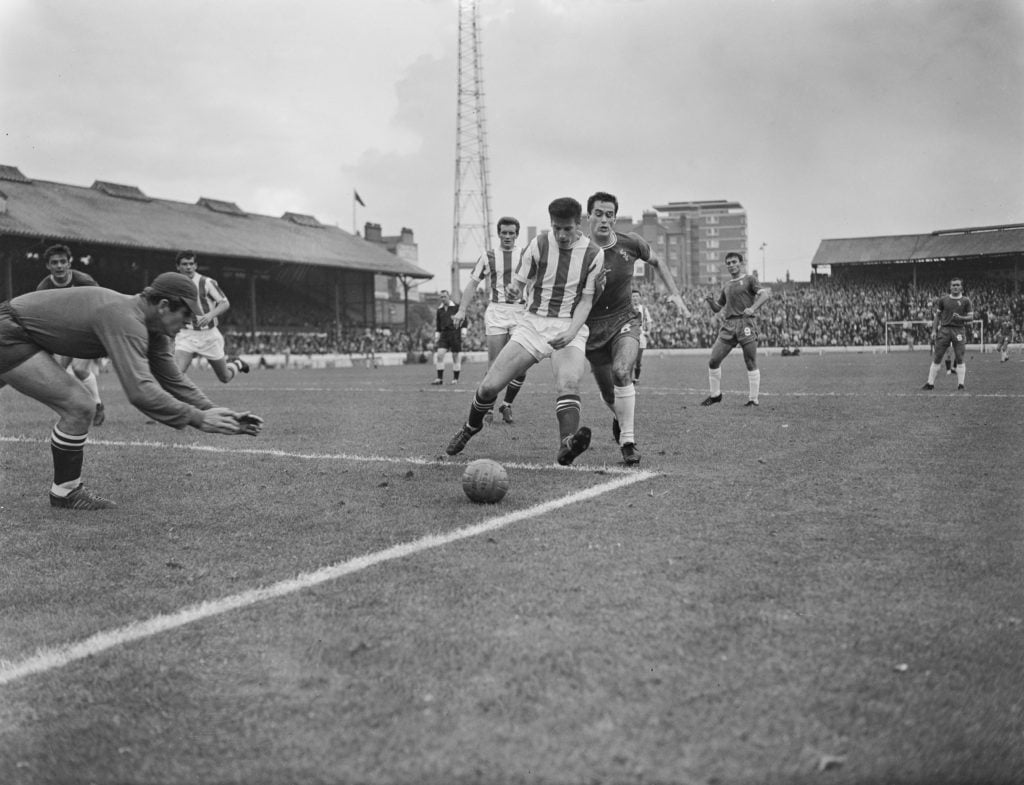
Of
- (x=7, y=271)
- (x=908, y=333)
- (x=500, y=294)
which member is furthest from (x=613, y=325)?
(x=908, y=333)

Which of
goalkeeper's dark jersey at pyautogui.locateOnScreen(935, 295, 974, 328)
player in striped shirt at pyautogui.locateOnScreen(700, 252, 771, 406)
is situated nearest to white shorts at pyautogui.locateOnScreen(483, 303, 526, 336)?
player in striped shirt at pyautogui.locateOnScreen(700, 252, 771, 406)

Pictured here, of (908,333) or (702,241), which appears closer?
(908,333)

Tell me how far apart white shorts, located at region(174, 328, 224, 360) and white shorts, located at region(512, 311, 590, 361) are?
6534mm

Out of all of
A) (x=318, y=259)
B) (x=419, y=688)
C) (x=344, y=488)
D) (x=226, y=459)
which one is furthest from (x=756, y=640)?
(x=318, y=259)

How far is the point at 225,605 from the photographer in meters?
3.79

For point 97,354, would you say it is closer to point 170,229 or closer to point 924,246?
point 170,229

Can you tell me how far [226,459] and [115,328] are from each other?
3.08 m

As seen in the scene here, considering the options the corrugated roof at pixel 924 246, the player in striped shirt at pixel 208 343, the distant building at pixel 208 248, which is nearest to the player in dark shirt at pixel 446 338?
the player in striped shirt at pixel 208 343

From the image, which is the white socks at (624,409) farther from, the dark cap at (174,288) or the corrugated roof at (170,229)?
the corrugated roof at (170,229)

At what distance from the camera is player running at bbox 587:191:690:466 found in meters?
7.86

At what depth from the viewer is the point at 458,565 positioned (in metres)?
4.25

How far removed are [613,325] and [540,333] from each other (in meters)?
0.87

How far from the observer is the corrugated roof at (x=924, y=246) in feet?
169

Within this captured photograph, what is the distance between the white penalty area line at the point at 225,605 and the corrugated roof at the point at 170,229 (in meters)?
33.9
